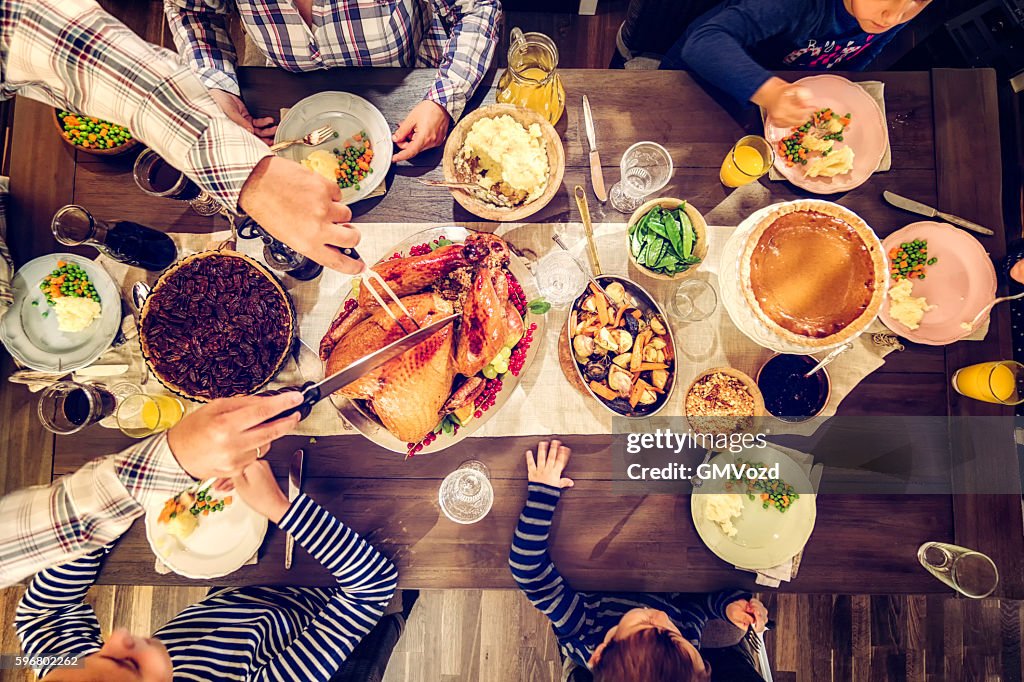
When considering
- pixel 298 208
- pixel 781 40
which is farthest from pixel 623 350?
pixel 781 40

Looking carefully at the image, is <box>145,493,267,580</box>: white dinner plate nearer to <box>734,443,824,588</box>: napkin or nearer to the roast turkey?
the roast turkey

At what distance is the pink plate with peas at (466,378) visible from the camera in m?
1.36

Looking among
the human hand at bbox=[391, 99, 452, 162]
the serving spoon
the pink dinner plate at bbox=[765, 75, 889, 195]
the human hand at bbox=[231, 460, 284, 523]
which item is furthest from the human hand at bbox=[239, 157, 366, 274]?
the serving spoon

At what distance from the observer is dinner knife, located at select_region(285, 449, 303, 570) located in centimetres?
142

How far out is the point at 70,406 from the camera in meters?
1.37

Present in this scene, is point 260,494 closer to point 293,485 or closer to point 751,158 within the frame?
point 293,485

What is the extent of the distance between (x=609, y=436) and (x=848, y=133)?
1088 millimetres

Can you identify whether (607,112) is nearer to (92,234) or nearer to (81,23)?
(81,23)

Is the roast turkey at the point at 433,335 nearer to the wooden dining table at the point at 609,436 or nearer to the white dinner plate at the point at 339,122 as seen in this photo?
the wooden dining table at the point at 609,436

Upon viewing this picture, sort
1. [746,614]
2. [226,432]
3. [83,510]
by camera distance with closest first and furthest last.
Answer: [226,432] → [83,510] → [746,614]

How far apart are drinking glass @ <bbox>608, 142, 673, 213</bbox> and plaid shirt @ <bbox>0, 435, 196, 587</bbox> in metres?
1.30

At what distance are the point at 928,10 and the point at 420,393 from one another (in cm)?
302

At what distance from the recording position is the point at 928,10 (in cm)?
249

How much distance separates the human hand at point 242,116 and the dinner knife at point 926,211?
175 cm
